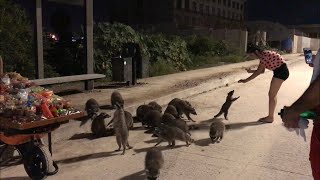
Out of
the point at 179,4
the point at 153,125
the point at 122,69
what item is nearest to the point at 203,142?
the point at 153,125

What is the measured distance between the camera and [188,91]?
12.0 metres

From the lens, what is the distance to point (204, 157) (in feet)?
20.6

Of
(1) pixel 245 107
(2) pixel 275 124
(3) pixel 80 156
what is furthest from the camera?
(1) pixel 245 107

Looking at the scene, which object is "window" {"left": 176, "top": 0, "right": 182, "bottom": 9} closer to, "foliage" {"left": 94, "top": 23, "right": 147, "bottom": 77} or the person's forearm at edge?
"foliage" {"left": 94, "top": 23, "right": 147, "bottom": 77}

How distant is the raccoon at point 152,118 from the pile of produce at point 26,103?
2506 mm

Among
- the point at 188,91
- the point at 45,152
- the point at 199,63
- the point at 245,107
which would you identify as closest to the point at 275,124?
the point at 245,107

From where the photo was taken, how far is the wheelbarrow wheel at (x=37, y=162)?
4.95 meters

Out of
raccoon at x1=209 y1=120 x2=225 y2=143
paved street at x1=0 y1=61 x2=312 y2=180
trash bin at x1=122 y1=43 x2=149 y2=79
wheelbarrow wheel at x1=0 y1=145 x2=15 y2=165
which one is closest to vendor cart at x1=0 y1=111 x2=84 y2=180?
paved street at x1=0 y1=61 x2=312 y2=180

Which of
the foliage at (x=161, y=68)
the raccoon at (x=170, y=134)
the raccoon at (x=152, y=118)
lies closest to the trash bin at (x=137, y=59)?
the foliage at (x=161, y=68)

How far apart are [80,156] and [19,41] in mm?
6252

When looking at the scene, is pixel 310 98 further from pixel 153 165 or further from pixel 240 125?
pixel 240 125

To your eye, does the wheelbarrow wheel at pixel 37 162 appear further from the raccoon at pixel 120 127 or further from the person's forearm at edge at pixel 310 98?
the person's forearm at edge at pixel 310 98

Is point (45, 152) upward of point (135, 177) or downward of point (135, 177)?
upward

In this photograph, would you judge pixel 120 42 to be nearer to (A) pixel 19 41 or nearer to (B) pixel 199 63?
(A) pixel 19 41
